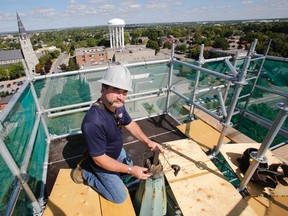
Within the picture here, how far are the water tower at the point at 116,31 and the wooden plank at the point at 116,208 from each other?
68041 millimetres

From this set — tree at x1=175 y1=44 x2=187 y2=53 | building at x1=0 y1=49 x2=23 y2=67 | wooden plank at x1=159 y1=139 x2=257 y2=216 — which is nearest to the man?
wooden plank at x1=159 y1=139 x2=257 y2=216

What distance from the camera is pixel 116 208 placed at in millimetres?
2055

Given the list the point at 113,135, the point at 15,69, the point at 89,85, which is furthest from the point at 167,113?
the point at 15,69

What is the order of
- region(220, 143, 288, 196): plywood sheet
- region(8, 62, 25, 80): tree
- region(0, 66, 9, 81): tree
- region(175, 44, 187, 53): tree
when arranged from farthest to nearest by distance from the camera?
region(175, 44, 187, 53): tree
region(8, 62, 25, 80): tree
region(0, 66, 9, 81): tree
region(220, 143, 288, 196): plywood sheet

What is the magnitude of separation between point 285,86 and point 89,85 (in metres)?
4.97

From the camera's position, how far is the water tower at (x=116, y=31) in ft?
200

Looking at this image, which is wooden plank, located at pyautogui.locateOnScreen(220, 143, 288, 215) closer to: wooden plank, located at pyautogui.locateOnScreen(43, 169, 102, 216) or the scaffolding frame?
the scaffolding frame

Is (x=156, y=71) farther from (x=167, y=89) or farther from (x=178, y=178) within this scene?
(x=178, y=178)

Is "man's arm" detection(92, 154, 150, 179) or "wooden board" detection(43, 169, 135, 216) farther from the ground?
"man's arm" detection(92, 154, 150, 179)

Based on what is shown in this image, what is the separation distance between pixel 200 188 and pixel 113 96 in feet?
5.64

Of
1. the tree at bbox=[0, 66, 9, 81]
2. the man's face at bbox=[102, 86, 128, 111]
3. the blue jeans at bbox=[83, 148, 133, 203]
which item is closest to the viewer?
the man's face at bbox=[102, 86, 128, 111]

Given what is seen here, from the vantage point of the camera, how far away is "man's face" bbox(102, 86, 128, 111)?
1927 millimetres

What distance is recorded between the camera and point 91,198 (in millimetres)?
2148

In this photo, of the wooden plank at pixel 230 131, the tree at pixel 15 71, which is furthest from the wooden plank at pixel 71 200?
the tree at pixel 15 71
